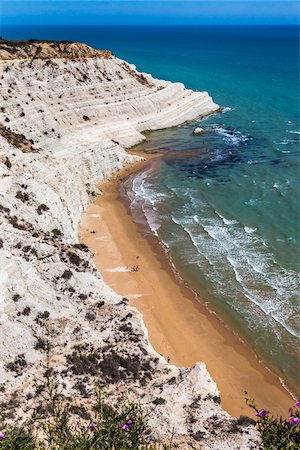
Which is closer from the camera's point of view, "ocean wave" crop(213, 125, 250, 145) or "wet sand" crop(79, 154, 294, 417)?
"wet sand" crop(79, 154, 294, 417)

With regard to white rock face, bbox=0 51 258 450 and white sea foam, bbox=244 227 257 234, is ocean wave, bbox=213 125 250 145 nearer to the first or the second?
white rock face, bbox=0 51 258 450

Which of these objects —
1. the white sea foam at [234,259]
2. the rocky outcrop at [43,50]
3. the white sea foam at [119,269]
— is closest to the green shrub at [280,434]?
the white sea foam at [234,259]

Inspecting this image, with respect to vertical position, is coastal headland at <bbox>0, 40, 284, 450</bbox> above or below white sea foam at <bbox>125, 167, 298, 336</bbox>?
above

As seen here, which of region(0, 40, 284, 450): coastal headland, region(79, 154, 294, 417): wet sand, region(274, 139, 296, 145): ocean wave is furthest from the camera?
region(274, 139, 296, 145): ocean wave

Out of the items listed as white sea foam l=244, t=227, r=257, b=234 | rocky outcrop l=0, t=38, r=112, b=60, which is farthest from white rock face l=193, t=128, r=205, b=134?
white sea foam l=244, t=227, r=257, b=234

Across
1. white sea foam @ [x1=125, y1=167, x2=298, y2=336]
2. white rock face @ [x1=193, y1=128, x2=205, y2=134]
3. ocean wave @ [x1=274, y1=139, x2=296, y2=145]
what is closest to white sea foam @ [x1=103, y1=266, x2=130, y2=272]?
white sea foam @ [x1=125, y1=167, x2=298, y2=336]

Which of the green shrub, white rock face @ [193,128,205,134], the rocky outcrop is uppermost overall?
the rocky outcrop

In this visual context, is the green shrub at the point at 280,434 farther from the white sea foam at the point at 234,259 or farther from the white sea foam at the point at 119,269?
the white sea foam at the point at 119,269

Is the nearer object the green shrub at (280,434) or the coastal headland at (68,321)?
the green shrub at (280,434)

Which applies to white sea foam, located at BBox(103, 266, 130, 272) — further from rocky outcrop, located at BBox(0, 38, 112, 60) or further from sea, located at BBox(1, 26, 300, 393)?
rocky outcrop, located at BBox(0, 38, 112, 60)

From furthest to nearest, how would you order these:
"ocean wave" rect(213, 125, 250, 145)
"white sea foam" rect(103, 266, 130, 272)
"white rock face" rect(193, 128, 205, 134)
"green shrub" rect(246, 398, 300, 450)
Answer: "white rock face" rect(193, 128, 205, 134) → "ocean wave" rect(213, 125, 250, 145) → "white sea foam" rect(103, 266, 130, 272) → "green shrub" rect(246, 398, 300, 450)
